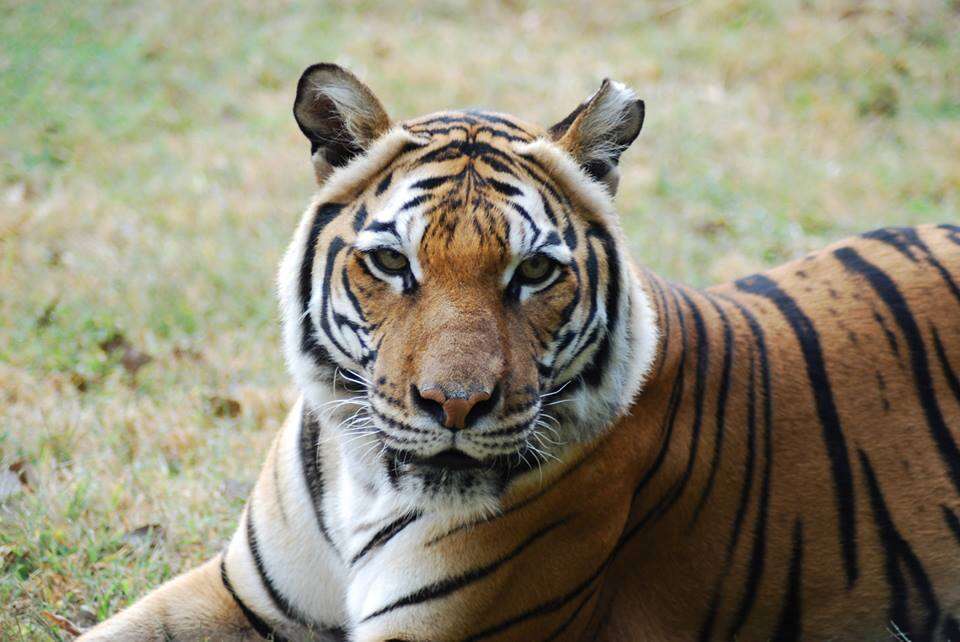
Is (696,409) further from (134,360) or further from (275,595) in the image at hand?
(134,360)

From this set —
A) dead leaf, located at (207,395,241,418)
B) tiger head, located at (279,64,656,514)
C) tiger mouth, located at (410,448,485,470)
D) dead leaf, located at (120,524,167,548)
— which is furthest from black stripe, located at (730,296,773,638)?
dead leaf, located at (207,395,241,418)

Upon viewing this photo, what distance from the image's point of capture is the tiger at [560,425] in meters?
2.24

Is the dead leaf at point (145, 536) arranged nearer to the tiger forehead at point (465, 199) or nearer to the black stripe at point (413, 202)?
the tiger forehead at point (465, 199)

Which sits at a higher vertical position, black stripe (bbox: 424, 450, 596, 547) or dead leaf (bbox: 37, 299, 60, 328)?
dead leaf (bbox: 37, 299, 60, 328)

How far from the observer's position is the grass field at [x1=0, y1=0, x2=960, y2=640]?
3461mm

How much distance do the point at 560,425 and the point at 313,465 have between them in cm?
68

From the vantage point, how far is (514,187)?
2.34 m

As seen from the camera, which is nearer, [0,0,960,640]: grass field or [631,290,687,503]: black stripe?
[631,290,687,503]: black stripe

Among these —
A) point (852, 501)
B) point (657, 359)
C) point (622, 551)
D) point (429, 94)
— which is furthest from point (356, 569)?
point (429, 94)

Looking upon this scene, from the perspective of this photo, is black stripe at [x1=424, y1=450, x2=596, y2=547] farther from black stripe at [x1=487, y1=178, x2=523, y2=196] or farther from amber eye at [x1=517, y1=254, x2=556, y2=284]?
black stripe at [x1=487, y1=178, x2=523, y2=196]

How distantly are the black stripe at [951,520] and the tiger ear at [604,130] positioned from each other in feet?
3.74

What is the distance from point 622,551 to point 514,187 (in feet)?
2.92

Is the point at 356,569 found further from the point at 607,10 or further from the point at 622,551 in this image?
the point at 607,10

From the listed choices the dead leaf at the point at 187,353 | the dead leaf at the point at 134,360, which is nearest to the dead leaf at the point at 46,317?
the dead leaf at the point at 134,360
